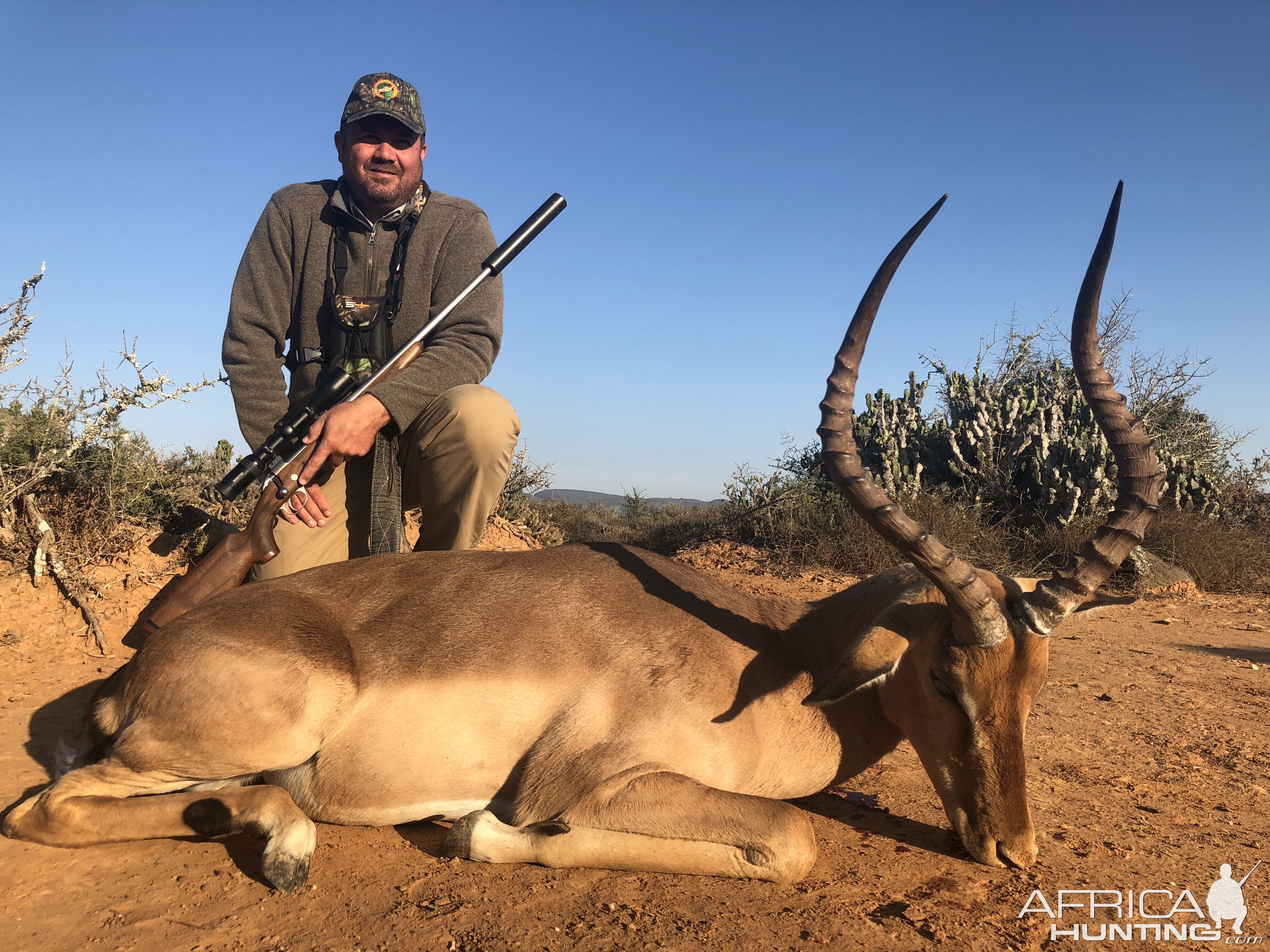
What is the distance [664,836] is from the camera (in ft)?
10.4

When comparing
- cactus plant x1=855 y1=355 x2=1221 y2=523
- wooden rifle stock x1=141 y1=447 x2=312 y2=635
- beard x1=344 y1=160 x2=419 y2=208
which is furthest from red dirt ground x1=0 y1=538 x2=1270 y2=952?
cactus plant x1=855 y1=355 x2=1221 y2=523

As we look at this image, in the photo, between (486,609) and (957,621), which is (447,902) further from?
(957,621)

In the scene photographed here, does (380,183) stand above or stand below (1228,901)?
above

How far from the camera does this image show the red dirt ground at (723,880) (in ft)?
9.03

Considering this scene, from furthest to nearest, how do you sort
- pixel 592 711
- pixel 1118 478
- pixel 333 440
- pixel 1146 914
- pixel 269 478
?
pixel 269 478 → pixel 333 440 → pixel 592 711 → pixel 1118 478 → pixel 1146 914

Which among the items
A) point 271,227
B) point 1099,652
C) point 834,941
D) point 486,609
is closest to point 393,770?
point 486,609

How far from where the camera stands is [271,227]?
607 centimetres

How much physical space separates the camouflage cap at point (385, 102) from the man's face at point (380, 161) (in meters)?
0.06

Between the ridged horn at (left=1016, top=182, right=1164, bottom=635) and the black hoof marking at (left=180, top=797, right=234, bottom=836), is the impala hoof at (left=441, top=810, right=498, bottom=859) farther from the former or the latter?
the ridged horn at (left=1016, top=182, right=1164, bottom=635)

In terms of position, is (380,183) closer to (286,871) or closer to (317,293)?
(317,293)

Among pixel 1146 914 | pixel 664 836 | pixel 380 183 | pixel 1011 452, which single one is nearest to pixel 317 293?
pixel 380 183

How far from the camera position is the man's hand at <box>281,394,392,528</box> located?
505cm

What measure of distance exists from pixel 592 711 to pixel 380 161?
14.6ft

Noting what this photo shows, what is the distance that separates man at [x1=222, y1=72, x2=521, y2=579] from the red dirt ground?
7.10ft
